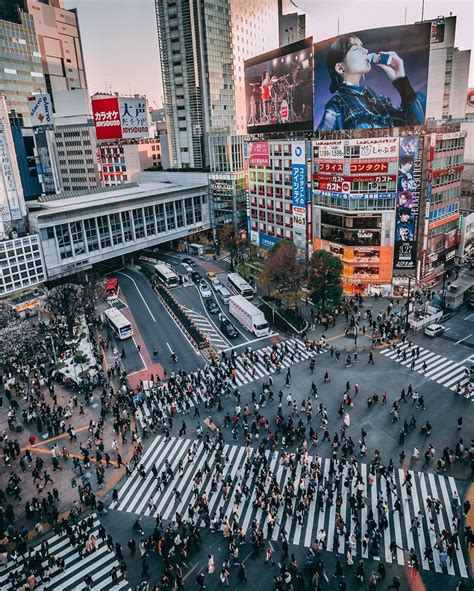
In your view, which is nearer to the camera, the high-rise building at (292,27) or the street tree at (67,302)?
A: the street tree at (67,302)

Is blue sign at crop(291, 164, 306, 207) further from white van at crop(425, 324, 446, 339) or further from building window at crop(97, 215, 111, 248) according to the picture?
building window at crop(97, 215, 111, 248)

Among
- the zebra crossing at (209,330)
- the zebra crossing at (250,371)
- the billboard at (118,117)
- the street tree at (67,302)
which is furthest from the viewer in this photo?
the billboard at (118,117)

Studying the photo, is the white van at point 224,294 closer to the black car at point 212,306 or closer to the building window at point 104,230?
the black car at point 212,306

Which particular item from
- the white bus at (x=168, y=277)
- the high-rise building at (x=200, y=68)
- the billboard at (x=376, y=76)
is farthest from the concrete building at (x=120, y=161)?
the billboard at (x=376, y=76)

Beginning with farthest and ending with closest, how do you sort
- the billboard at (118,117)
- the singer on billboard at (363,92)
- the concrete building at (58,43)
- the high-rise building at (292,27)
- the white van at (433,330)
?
1. the high-rise building at (292,27)
2. the concrete building at (58,43)
3. the billboard at (118,117)
4. the singer on billboard at (363,92)
5. the white van at (433,330)

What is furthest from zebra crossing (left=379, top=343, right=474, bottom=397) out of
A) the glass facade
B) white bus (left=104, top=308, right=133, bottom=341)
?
the glass facade
